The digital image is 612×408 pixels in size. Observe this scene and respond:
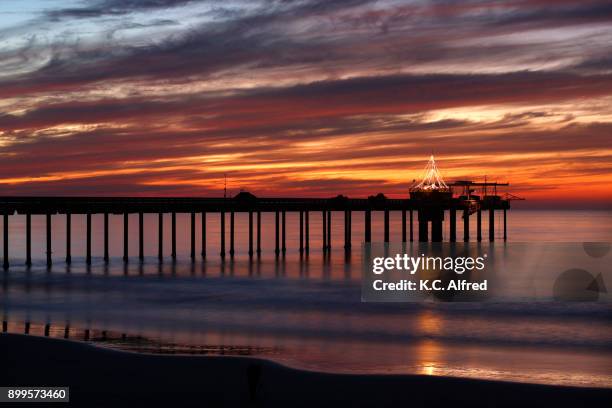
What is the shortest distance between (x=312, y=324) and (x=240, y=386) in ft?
39.0

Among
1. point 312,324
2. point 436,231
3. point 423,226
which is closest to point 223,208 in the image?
point 423,226

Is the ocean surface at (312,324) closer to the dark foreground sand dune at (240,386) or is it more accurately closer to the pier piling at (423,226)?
the dark foreground sand dune at (240,386)

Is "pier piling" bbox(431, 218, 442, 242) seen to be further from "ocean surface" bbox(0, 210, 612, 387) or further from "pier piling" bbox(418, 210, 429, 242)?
"ocean surface" bbox(0, 210, 612, 387)

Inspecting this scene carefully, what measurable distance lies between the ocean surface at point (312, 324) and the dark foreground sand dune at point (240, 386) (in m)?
→ 1.47

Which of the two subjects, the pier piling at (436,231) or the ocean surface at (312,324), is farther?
the pier piling at (436,231)

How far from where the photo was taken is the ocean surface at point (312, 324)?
2056 cm

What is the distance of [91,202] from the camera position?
48.9 meters

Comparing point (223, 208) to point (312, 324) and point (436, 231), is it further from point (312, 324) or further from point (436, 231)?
point (312, 324)

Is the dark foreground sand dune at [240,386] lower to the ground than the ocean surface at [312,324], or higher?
higher

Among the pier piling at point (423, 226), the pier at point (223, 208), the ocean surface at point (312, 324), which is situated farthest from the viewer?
the pier piling at point (423, 226)

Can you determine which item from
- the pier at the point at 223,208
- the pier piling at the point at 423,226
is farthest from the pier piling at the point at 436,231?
the pier piling at the point at 423,226

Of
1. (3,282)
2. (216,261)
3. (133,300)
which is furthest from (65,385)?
(216,261)

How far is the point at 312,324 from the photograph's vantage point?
2797cm

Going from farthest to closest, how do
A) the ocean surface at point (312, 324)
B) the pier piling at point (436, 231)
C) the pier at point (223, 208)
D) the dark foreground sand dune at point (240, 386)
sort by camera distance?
1. the pier piling at point (436, 231)
2. the pier at point (223, 208)
3. the ocean surface at point (312, 324)
4. the dark foreground sand dune at point (240, 386)
